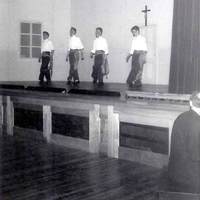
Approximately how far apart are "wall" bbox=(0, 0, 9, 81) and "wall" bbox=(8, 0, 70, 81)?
0.11 m

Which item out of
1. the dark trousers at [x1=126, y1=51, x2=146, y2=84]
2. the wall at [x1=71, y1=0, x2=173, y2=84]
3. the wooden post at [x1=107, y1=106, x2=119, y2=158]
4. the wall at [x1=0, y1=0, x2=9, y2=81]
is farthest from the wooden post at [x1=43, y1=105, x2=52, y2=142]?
the wall at [x1=0, y1=0, x2=9, y2=81]

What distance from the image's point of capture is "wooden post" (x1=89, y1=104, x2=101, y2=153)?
4812 mm

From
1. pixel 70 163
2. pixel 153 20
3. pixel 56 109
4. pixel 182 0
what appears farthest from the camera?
pixel 153 20

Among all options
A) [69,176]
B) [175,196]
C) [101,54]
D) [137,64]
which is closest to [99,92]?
[69,176]

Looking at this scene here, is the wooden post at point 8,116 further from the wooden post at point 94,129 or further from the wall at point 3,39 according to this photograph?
the wall at point 3,39

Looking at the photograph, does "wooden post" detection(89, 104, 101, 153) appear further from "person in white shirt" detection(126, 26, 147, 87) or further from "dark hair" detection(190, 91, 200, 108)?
"person in white shirt" detection(126, 26, 147, 87)

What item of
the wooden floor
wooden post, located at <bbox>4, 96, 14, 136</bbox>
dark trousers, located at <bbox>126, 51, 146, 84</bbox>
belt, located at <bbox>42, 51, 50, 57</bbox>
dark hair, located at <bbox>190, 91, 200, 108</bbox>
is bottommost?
the wooden floor

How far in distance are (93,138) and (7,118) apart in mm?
1866

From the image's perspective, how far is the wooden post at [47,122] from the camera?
17.8 feet

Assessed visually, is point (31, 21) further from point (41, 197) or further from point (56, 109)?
point (41, 197)

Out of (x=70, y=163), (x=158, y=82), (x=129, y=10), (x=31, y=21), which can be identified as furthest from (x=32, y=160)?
(x=31, y=21)

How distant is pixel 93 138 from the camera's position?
4.85 m

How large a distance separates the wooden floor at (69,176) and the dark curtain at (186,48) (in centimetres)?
275

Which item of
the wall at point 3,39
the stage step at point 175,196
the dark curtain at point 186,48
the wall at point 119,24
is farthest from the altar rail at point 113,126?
the wall at point 3,39
